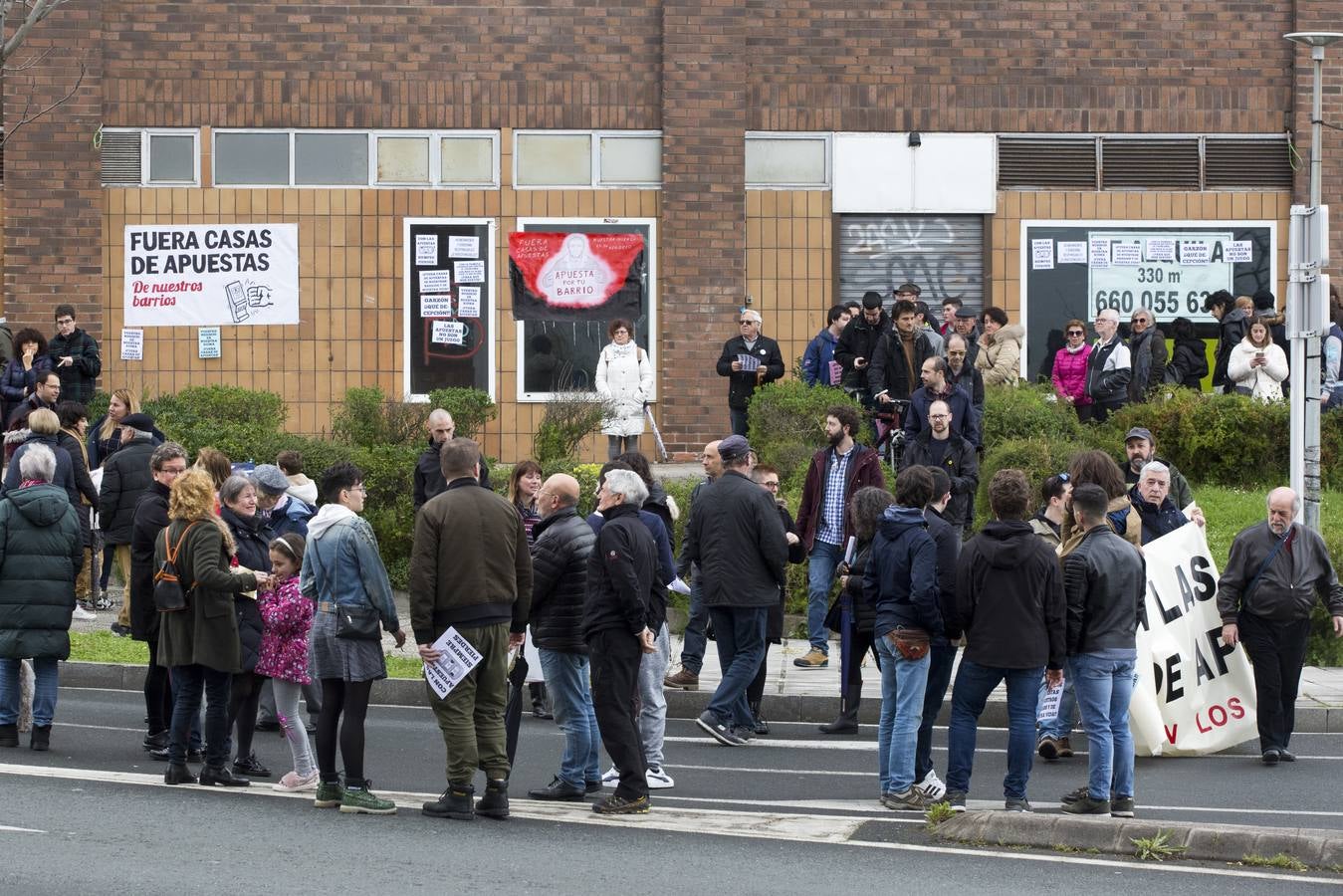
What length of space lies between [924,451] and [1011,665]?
18.3 feet

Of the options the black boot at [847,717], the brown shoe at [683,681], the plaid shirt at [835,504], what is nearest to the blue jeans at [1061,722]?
the black boot at [847,717]

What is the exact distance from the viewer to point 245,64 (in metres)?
22.4

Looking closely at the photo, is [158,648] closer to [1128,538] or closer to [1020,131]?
[1128,538]

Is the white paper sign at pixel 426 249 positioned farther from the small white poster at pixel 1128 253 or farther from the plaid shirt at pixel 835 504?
the plaid shirt at pixel 835 504

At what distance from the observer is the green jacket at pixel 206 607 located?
1037 centimetres

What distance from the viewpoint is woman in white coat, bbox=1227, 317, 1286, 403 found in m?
18.9

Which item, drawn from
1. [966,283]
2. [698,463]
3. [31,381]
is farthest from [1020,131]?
[31,381]

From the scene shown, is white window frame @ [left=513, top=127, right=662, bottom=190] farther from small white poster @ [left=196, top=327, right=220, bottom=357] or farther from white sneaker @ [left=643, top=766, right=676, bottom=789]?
white sneaker @ [left=643, top=766, right=676, bottom=789]

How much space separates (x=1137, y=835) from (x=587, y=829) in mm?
2636

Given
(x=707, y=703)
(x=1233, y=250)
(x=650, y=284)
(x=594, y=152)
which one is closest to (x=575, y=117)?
(x=594, y=152)

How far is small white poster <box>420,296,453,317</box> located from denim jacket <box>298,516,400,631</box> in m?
13.0

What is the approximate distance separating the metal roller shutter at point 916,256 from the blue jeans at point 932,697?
12603 mm

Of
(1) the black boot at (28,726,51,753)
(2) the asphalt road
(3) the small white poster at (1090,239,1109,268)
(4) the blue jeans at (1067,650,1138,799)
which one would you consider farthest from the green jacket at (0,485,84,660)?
(3) the small white poster at (1090,239,1109,268)

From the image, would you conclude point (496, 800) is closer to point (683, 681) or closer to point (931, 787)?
point (931, 787)
